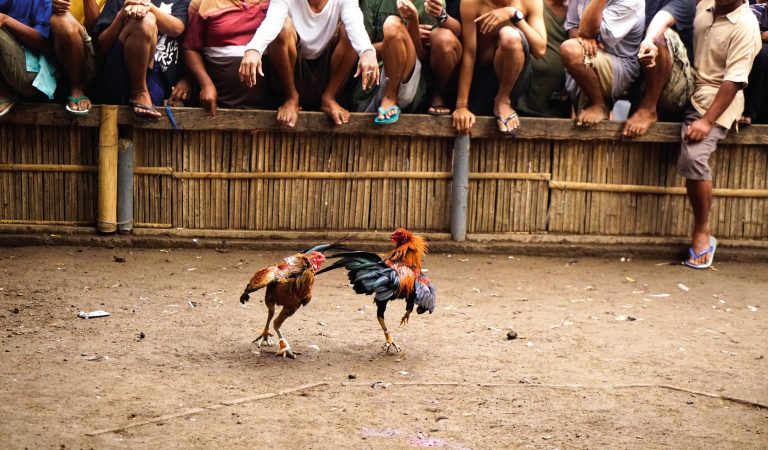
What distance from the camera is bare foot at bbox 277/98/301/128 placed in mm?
7176

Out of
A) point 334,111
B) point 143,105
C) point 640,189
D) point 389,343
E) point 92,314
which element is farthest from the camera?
point 640,189

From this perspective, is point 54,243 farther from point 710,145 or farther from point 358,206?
point 710,145

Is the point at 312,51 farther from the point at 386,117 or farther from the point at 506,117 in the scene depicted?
the point at 506,117

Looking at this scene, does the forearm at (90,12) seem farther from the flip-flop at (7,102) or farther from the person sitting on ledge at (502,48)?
the person sitting on ledge at (502,48)

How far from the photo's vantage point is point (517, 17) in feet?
23.6

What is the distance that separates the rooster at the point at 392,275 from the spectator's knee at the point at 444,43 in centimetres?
245

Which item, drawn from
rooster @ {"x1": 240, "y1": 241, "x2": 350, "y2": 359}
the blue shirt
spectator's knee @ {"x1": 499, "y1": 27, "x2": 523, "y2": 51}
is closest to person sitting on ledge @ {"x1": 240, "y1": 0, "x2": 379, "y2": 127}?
spectator's knee @ {"x1": 499, "y1": 27, "x2": 523, "y2": 51}

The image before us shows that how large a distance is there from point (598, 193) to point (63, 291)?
3837 millimetres

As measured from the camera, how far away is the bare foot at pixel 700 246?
7.39 m

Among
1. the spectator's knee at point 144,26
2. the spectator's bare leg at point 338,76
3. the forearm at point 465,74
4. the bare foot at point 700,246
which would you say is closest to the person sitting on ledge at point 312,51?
the spectator's bare leg at point 338,76

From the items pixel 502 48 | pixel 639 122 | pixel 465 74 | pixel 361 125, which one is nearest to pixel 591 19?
pixel 502 48

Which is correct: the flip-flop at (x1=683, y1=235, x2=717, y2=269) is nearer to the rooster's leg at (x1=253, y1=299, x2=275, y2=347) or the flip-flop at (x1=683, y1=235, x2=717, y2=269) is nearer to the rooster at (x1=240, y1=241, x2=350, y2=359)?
the rooster at (x1=240, y1=241, x2=350, y2=359)

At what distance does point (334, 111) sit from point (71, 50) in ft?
5.86

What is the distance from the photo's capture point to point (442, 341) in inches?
214
